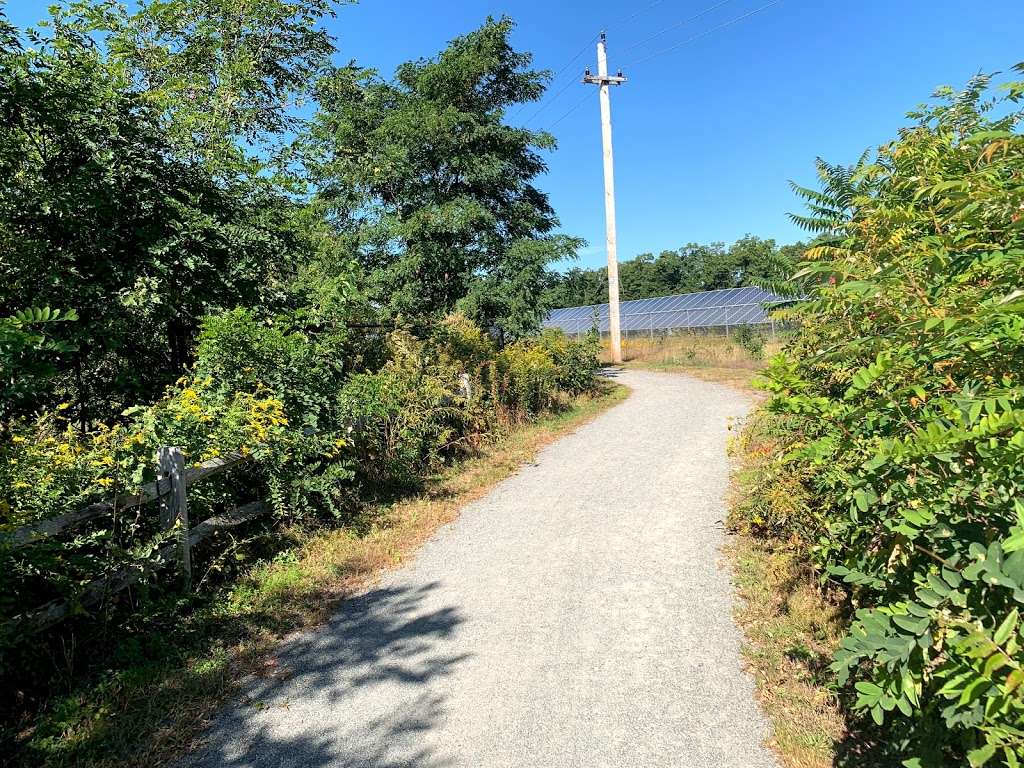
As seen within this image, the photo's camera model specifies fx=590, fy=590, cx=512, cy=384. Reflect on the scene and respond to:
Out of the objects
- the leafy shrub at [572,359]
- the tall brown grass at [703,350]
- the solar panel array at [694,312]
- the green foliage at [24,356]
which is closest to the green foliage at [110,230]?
the green foliage at [24,356]

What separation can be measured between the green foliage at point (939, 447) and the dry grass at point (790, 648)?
33 centimetres

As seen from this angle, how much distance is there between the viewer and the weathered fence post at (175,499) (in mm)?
4344

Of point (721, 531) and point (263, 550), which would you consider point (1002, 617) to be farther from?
point (263, 550)

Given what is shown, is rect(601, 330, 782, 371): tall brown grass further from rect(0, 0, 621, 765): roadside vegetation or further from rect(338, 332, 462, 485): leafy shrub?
rect(0, 0, 621, 765): roadside vegetation

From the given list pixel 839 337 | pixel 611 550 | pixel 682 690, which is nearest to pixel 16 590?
pixel 682 690

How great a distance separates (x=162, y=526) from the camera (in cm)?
434

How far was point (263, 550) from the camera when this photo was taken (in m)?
5.36

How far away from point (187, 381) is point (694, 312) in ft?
109

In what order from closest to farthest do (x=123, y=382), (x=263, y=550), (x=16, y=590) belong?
(x=16, y=590), (x=263, y=550), (x=123, y=382)

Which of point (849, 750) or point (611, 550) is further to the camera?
point (611, 550)

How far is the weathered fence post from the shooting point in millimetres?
4344

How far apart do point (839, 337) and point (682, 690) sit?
2.24 metres

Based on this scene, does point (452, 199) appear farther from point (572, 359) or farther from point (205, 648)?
point (205, 648)

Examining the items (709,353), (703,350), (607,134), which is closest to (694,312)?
(703,350)
